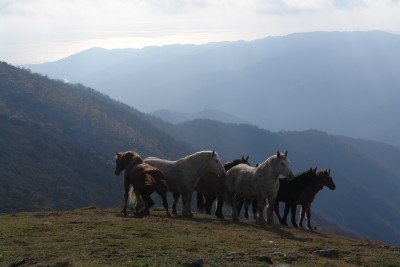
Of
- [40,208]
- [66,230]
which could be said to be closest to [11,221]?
[66,230]

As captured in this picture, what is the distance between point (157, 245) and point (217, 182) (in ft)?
29.9

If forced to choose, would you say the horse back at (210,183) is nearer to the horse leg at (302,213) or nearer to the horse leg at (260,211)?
the horse leg at (260,211)

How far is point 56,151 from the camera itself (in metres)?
142

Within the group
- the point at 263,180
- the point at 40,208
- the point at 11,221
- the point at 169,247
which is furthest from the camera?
the point at 40,208

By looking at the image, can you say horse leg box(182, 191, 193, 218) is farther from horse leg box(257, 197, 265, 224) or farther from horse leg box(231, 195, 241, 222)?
horse leg box(257, 197, 265, 224)

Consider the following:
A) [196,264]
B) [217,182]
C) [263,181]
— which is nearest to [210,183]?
[217,182]

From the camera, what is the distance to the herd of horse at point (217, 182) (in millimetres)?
18781

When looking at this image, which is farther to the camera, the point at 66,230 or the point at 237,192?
the point at 237,192

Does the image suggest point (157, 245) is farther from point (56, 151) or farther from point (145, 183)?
point (56, 151)

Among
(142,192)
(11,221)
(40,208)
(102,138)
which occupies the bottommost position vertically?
(40,208)

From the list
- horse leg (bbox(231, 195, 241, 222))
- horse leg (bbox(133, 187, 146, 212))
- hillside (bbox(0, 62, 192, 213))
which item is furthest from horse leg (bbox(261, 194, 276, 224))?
hillside (bbox(0, 62, 192, 213))

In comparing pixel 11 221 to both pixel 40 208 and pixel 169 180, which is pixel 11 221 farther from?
pixel 40 208

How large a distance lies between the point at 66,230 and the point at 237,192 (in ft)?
27.0

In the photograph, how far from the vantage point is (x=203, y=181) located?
878 inches
